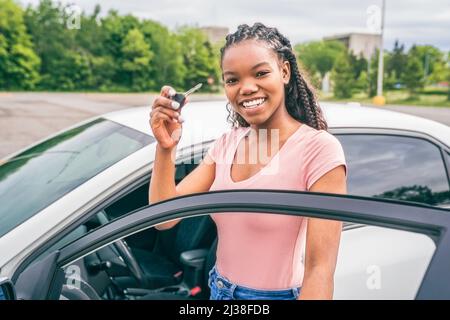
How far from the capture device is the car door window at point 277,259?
1283 mm

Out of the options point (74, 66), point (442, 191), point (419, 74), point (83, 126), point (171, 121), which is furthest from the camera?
point (74, 66)

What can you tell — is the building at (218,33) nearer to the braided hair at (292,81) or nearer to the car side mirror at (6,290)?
the braided hair at (292,81)

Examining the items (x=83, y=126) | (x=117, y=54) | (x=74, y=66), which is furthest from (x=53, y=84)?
(x=83, y=126)

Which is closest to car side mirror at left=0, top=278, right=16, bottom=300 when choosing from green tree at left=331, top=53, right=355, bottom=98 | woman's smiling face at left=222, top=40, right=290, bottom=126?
woman's smiling face at left=222, top=40, right=290, bottom=126

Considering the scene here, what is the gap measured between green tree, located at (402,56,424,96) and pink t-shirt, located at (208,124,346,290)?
35085 mm

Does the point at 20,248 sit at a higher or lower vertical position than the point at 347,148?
lower

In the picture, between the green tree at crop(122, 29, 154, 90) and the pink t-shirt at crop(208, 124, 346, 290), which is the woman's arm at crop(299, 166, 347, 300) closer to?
the pink t-shirt at crop(208, 124, 346, 290)

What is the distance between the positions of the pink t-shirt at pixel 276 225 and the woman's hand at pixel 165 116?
0.19 meters

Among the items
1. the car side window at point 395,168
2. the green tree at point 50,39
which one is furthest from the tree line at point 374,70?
the car side window at point 395,168

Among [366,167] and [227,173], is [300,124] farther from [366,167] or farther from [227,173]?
[366,167]

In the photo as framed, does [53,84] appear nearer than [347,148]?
No

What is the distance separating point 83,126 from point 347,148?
53.2 inches

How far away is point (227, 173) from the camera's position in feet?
4.50

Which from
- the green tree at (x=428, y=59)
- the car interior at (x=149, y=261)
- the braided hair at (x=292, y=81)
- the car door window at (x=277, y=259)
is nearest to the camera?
the car door window at (x=277, y=259)
